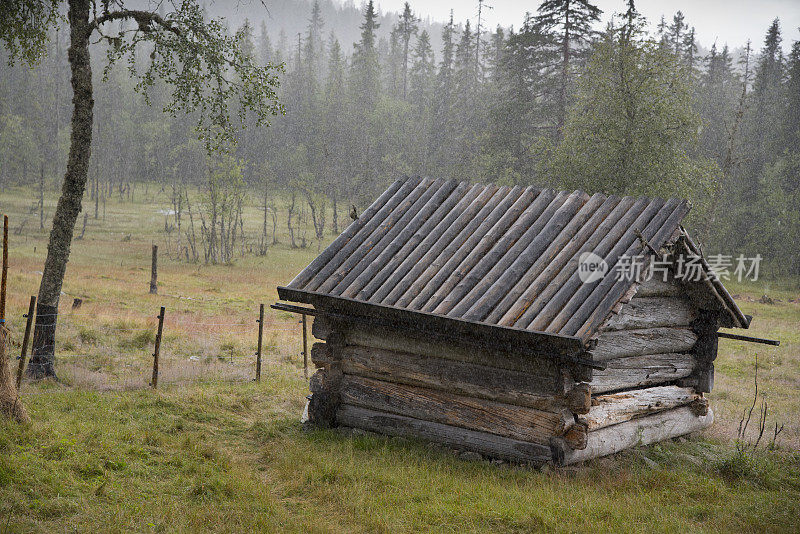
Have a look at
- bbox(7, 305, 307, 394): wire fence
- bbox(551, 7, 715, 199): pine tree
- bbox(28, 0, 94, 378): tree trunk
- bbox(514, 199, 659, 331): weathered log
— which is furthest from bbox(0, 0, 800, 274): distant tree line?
bbox(514, 199, 659, 331): weathered log

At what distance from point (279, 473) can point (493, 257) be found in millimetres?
4255

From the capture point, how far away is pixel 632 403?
9.81 metres

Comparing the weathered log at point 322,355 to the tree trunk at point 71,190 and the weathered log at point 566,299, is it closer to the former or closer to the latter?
the weathered log at point 566,299

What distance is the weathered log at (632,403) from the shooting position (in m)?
9.05

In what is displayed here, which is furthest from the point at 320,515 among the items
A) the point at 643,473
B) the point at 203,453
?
the point at 643,473

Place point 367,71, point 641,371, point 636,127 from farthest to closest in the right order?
point 367,71 → point 636,127 → point 641,371

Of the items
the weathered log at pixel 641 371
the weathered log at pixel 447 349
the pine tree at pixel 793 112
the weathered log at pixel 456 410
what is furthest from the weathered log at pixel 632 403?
the pine tree at pixel 793 112

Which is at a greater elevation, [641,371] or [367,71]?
[367,71]

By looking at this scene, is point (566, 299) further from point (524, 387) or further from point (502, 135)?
point (502, 135)

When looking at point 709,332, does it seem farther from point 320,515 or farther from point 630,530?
point 320,515

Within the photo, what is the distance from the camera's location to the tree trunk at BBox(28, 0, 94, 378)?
12328 millimetres

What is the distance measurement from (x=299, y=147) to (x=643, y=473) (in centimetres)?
6453
